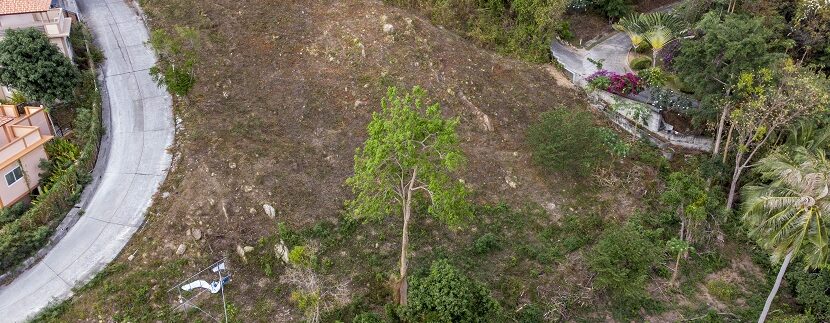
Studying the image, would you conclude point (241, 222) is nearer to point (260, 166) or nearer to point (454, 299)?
point (260, 166)

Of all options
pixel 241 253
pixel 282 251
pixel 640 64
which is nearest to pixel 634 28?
pixel 640 64

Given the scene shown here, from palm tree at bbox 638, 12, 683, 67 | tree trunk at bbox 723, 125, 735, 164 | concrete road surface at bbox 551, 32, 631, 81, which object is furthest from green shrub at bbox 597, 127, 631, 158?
palm tree at bbox 638, 12, 683, 67

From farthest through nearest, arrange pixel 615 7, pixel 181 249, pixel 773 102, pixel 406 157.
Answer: pixel 615 7, pixel 773 102, pixel 181 249, pixel 406 157

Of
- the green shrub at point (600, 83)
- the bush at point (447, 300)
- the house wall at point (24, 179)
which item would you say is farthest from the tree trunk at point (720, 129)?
the house wall at point (24, 179)

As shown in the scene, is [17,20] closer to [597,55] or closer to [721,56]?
[597,55]

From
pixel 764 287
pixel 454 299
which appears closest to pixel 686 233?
pixel 764 287
